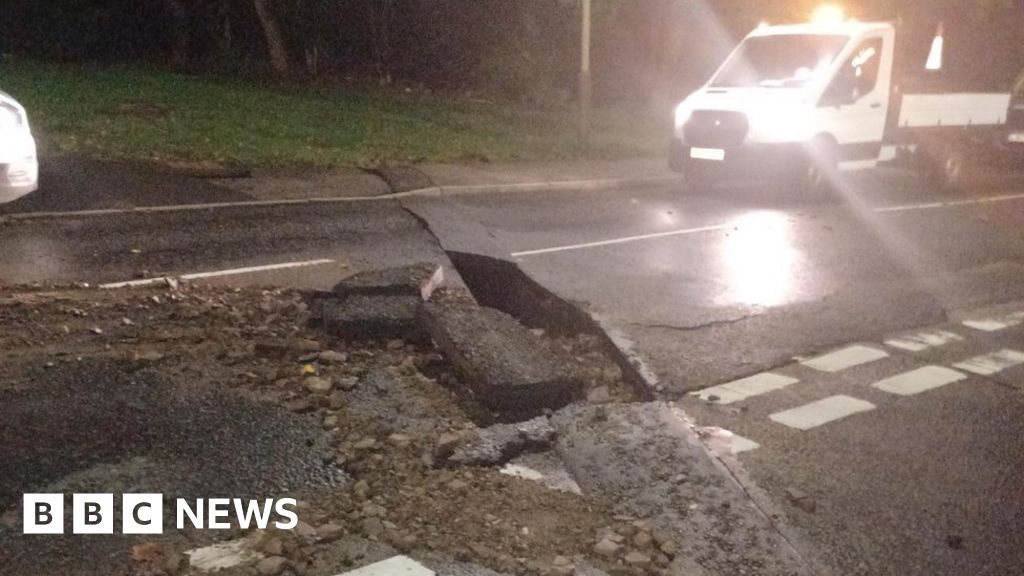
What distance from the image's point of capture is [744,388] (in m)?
6.30

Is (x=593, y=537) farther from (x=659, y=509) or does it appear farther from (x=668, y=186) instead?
(x=668, y=186)

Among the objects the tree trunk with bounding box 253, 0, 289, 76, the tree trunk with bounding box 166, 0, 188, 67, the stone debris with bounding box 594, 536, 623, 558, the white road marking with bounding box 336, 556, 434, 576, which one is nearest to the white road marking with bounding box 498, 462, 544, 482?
the stone debris with bounding box 594, 536, 623, 558

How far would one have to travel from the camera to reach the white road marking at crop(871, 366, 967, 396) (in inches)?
252

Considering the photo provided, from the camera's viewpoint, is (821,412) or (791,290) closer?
(821,412)

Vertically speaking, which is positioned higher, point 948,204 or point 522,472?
point 948,204

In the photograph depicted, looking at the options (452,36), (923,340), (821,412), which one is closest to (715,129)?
(923,340)

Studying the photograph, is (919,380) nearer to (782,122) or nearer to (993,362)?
(993,362)

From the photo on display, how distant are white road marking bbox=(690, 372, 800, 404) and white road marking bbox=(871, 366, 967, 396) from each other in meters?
0.64

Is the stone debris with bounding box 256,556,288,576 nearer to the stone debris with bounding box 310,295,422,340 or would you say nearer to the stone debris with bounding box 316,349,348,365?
the stone debris with bounding box 316,349,348,365

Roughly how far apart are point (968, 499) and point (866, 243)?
259 inches

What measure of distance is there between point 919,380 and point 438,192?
7430 mm

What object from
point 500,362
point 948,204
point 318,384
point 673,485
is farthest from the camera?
point 948,204

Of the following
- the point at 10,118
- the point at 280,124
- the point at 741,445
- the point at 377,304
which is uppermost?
the point at 10,118

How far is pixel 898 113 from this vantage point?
46.6ft
